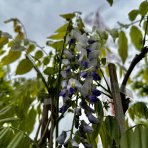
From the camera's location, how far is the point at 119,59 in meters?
0.77

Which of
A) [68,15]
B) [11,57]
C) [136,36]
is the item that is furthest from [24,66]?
[136,36]

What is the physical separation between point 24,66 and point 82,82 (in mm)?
283

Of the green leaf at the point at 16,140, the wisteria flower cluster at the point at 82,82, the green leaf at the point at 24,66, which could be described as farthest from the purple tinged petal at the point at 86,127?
the green leaf at the point at 24,66

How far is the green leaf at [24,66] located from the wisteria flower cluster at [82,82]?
0.74 ft

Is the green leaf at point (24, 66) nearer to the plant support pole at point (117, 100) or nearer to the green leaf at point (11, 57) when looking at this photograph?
the green leaf at point (11, 57)

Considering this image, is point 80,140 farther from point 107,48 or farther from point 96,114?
point 107,48

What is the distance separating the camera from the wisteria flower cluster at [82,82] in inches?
23.0

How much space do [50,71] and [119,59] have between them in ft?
0.47

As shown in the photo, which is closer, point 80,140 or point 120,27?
point 80,140

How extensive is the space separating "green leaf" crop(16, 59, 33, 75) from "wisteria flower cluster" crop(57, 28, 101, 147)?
0.74 feet

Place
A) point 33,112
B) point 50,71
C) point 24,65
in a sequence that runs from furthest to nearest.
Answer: point 33,112 < point 24,65 < point 50,71

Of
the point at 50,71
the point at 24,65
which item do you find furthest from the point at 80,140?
the point at 24,65

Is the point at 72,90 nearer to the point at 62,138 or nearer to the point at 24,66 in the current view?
the point at 62,138

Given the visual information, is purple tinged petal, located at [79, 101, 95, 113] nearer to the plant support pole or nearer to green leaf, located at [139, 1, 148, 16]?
the plant support pole
